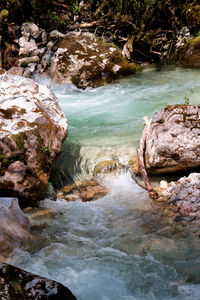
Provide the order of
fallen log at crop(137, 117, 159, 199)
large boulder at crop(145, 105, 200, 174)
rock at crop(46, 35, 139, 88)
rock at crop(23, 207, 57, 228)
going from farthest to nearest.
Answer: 1. rock at crop(46, 35, 139, 88)
2. large boulder at crop(145, 105, 200, 174)
3. fallen log at crop(137, 117, 159, 199)
4. rock at crop(23, 207, 57, 228)

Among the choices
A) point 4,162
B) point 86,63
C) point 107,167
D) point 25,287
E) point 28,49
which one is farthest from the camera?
point 28,49

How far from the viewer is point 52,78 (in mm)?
11219

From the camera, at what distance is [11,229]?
3.54 metres

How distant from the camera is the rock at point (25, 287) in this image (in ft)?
7.50

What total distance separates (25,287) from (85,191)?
2.83 metres

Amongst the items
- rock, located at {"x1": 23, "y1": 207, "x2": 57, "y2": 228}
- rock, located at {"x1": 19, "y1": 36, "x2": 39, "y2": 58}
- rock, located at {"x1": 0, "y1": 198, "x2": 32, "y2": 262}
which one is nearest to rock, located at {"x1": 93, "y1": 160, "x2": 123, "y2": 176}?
rock, located at {"x1": 23, "y1": 207, "x2": 57, "y2": 228}

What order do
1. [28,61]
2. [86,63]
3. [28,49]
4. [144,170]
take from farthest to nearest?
[28,49] < [28,61] < [86,63] < [144,170]

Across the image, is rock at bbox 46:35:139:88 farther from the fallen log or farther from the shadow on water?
the fallen log

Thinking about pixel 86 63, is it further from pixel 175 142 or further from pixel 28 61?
pixel 175 142

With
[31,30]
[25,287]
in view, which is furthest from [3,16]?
[25,287]

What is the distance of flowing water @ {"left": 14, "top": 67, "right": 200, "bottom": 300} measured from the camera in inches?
Result: 124

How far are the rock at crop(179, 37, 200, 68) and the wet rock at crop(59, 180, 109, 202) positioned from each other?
8537 millimetres

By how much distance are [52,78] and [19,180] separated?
7567mm

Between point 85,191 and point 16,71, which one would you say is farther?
point 16,71
